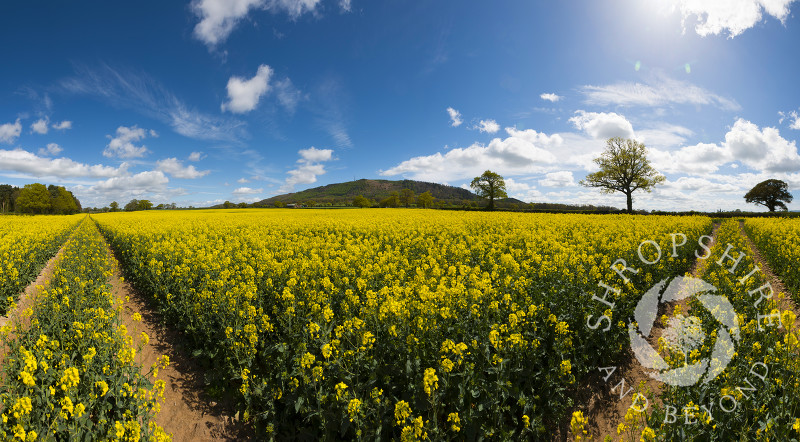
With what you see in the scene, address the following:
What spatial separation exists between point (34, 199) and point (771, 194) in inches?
6722

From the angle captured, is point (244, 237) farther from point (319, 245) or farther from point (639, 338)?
point (639, 338)

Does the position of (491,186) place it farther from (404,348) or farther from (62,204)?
(62,204)

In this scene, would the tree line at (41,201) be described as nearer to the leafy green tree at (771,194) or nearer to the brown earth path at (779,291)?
the brown earth path at (779,291)

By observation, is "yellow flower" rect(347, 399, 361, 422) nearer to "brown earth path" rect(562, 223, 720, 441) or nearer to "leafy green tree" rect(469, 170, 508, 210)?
→ "brown earth path" rect(562, 223, 720, 441)

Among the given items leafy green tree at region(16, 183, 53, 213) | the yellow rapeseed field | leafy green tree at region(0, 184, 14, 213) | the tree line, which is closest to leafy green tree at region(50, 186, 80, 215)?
the tree line

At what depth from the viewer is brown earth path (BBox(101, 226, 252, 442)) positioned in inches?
184

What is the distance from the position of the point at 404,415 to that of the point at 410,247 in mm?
9461

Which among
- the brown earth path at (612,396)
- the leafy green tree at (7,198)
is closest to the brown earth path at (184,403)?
the brown earth path at (612,396)

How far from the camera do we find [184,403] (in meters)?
5.24

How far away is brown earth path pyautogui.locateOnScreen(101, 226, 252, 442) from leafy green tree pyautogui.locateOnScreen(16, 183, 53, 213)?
118319mm

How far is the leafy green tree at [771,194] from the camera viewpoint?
194ft

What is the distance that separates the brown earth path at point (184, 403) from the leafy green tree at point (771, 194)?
9032 cm

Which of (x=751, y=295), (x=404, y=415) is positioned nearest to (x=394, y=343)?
(x=404, y=415)

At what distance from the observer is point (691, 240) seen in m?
14.5
